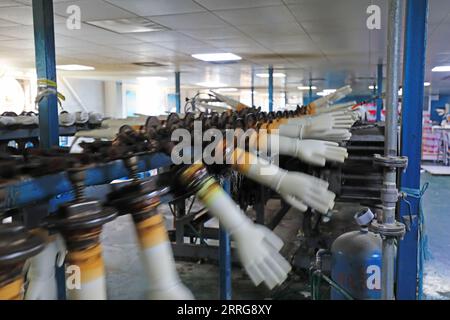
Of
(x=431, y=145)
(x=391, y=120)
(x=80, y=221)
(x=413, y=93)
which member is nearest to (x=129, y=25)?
(x=413, y=93)

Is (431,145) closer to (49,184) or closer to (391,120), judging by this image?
(391,120)

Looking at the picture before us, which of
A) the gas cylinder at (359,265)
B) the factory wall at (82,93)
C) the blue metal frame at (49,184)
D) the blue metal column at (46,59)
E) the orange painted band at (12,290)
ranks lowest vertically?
the gas cylinder at (359,265)

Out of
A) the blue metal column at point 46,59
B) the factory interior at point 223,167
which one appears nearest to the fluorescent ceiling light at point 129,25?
the factory interior at point 223,167

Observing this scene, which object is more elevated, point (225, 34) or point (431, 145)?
point (225, 34)

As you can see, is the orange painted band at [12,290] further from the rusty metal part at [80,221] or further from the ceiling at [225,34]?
the ceiling at [225,34]

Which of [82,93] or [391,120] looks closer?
[391,120]

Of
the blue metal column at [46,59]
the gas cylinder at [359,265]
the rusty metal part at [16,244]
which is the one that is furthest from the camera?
the gas cylinder at [359,265]

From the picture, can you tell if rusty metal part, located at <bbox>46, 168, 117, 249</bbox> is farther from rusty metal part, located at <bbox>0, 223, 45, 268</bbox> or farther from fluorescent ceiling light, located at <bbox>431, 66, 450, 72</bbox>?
fluorescent ceiling light, located at <bbox>431, 66, 450, 72</bbox>

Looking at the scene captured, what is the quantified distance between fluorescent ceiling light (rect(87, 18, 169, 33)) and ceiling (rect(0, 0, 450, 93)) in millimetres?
113

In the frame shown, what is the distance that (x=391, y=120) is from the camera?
1.41 meters

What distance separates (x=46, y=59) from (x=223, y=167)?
1512 millimetres

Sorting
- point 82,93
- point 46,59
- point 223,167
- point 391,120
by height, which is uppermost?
point 82,93

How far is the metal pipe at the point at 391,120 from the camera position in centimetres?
136
